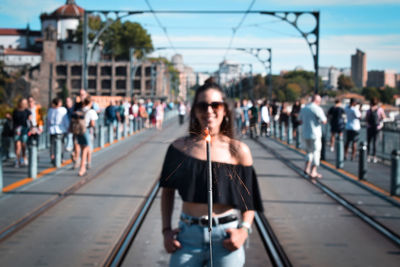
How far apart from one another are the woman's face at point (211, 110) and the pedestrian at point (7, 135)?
12169mm

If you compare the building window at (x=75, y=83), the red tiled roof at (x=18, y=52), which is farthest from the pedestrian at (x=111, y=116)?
the red tiled roof at (x=18, y=52)

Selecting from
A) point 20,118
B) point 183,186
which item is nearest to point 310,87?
point 20,118

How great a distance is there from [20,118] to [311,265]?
9.49 metres

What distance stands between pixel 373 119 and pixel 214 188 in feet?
44.0

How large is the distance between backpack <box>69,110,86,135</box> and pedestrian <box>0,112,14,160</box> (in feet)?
8.27

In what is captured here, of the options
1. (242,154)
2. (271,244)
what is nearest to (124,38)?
(271,244)

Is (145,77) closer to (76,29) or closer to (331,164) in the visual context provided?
(76,29)

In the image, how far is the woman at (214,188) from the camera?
7.51 feet

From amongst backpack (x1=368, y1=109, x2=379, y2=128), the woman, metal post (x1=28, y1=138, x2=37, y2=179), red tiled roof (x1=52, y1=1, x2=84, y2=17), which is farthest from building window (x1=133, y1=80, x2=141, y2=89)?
the woman

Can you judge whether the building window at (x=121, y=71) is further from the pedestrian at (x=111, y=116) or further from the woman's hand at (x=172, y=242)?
the woman's hand at (x=172, y=242)

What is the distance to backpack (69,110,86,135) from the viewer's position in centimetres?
1188

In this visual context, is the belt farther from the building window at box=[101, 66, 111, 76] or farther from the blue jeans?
the building window at box=[101, 66, 111, 76]

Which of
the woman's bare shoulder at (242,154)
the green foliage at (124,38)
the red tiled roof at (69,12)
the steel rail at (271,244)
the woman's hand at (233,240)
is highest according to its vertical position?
the red tiled roof at (69,12)

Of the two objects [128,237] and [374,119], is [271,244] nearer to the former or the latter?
[128,237]
